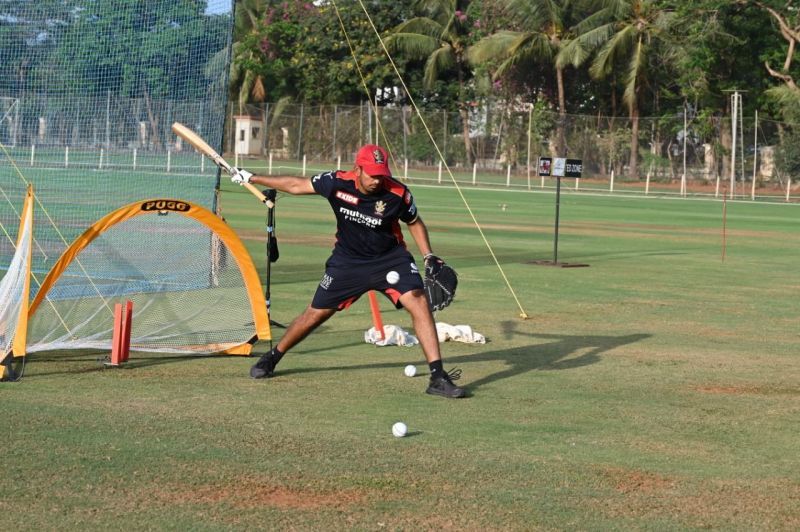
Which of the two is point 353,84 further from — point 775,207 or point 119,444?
point 119,444

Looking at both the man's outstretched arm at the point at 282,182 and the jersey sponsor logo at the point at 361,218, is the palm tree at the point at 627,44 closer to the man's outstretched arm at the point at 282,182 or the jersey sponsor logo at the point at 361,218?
the man's outstretched arm at the point at 282,182

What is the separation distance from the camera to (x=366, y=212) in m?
9.36

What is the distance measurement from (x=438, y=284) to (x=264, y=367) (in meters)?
1.45

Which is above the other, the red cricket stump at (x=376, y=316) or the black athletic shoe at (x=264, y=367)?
the red cricket stump at (x=376, y=316)

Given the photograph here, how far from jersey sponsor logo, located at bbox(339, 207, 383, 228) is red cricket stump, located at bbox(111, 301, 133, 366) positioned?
6.83 ft

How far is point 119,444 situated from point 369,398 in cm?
216

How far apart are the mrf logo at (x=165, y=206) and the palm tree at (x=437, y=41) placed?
189ft

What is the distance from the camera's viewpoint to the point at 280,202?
37781mm

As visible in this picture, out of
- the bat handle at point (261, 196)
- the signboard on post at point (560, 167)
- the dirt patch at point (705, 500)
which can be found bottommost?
the dirt patch at point (705, 500)

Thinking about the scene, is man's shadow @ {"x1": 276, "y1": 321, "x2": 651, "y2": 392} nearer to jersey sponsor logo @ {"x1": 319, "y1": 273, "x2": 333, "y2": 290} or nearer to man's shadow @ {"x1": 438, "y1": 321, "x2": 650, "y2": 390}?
man's shadow @ {"x1": 438, "y1": 321, "x2": 650, "y2": 390}

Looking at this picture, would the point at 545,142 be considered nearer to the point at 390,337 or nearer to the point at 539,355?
the point at 390,337

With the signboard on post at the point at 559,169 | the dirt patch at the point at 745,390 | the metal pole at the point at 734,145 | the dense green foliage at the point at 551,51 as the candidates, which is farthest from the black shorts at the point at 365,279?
the dense green foliage at the point at 551,51

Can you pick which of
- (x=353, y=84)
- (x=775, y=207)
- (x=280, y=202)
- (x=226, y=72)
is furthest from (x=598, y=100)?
(x=226, y=72)

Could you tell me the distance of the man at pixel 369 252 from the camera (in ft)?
30.3
